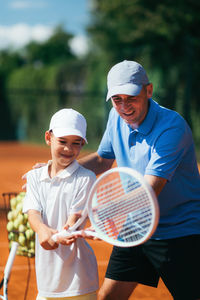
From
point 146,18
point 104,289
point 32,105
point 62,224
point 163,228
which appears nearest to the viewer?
point 62,224

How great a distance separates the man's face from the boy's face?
0.71 feet

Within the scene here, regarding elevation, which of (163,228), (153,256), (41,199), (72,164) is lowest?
(153,256)

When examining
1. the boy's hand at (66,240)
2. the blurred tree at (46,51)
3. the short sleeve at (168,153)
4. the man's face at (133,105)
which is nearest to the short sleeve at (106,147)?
the man's face at (133,105)

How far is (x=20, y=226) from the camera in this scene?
3.02 meters

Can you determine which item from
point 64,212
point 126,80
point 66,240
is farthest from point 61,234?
point 126,80

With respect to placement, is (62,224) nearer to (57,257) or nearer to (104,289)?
(57,257)

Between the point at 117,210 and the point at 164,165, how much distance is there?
0.27 m

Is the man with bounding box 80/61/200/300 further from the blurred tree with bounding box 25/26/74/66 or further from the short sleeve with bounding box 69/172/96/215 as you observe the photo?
the blurred tree with bounding box 25/26/74/66

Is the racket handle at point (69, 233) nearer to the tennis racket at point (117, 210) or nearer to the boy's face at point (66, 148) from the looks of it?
the tennis racket at point (117, 210)

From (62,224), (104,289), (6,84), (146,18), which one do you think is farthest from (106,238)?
(6,84)

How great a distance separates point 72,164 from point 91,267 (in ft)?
1.49

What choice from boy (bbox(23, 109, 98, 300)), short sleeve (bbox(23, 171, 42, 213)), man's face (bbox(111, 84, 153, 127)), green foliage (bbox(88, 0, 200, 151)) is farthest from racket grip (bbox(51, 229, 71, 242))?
green foliage (bbox(88, 0, 200, 151))

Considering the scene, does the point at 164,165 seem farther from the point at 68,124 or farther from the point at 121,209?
the point at 68,124

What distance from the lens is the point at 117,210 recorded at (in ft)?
6.59
